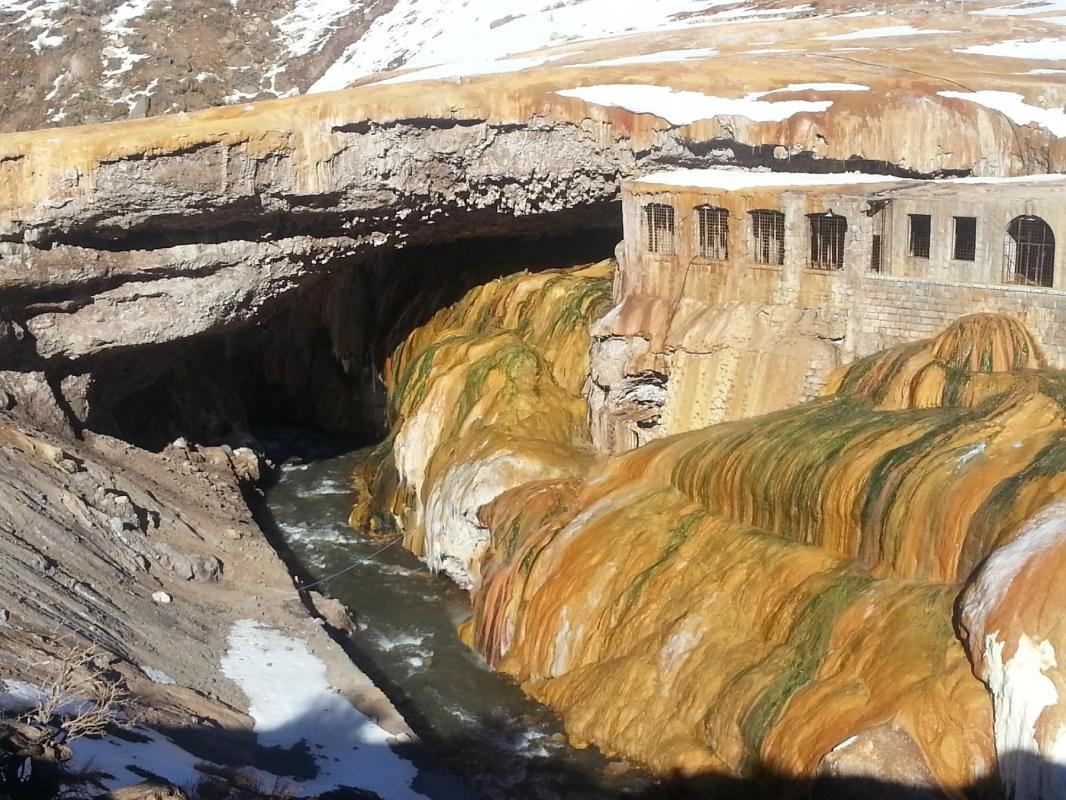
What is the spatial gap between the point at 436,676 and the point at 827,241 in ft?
31.8

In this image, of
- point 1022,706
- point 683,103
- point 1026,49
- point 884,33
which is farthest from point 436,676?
point 884,33

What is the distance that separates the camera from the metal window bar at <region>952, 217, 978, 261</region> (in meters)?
Answer: 19.1

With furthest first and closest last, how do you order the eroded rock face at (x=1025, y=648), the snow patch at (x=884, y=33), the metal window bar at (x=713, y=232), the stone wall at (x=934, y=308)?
the snow patch at (x=884, y=33) < the metal window bar at (x=713, y=232) < the stone wall at (x=934, y=308) < the eroded rock face at (x=1025, y=648)

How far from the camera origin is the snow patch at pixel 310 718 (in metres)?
15.5

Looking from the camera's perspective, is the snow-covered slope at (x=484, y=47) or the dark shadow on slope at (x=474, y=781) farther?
the snow-covered slope at (x=484, y=47)

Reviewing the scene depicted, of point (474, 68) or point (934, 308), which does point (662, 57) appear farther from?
point (934, 308)

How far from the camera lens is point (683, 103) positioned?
2512 cm

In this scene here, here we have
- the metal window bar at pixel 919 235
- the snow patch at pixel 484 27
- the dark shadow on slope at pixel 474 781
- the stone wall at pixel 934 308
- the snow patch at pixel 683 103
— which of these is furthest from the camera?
the snow patch at pixel 484 27

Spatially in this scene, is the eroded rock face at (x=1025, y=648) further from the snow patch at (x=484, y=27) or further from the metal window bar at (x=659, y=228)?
the snow patch at (x=484, y=27)

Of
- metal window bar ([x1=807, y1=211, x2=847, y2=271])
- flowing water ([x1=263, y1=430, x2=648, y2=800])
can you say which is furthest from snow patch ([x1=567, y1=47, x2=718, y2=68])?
flowing water ([x1=263, y1=430, x2=648, y2=800])

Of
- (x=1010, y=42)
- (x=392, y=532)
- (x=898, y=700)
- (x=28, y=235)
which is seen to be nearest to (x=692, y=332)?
(x=392, y=532)

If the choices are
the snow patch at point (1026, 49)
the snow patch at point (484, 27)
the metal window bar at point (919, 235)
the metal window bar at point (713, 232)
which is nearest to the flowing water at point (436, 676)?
the metal window bar at point (713, 232)

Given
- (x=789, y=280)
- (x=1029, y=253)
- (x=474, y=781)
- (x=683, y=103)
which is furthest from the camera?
(x=683, y=103)

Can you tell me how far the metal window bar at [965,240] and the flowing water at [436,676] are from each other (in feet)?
31.1
